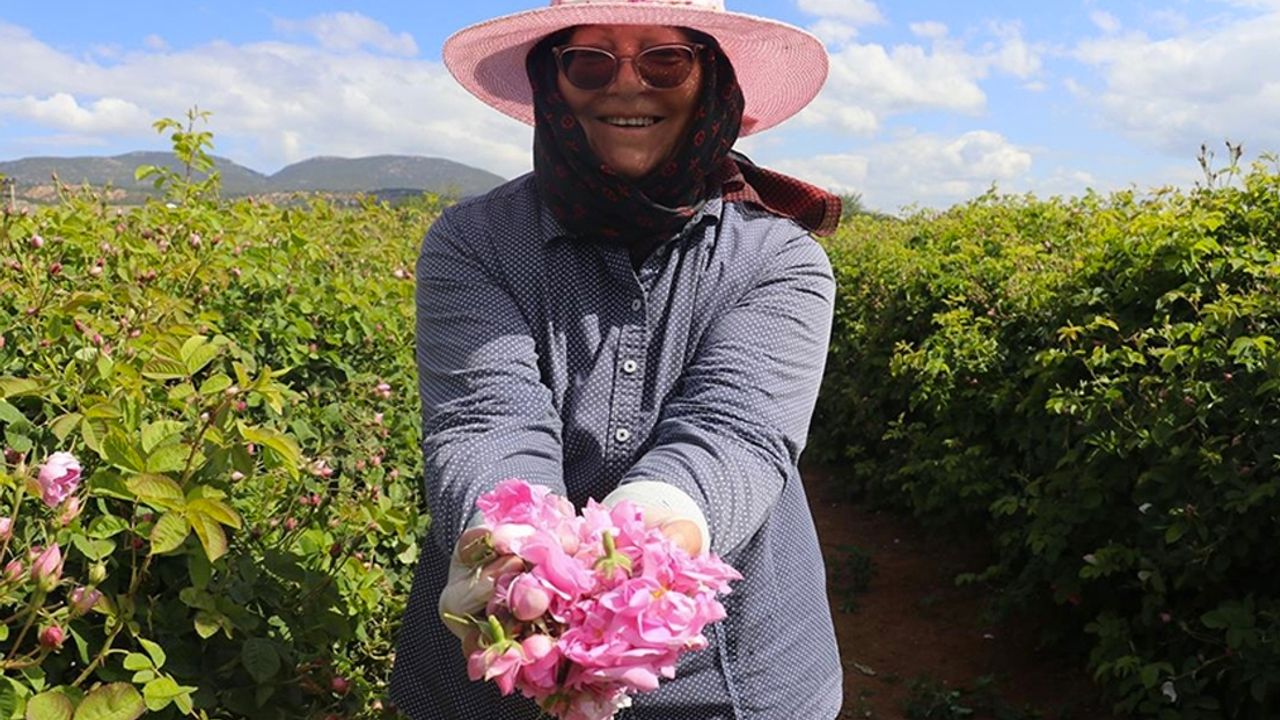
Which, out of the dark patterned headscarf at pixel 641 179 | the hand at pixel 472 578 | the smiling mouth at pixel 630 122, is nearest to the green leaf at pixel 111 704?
the hand at pixel 472 578

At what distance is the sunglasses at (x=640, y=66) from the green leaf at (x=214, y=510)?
2.49 feet

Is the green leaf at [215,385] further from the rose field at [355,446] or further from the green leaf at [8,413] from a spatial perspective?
the green leaf at [8,413]

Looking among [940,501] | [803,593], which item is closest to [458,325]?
[803,593]

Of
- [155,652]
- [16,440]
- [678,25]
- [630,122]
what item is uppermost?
[678,25]

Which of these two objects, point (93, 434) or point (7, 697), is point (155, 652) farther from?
point (93, 434)

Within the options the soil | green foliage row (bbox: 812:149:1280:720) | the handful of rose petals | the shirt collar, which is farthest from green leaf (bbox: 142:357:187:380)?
the soil

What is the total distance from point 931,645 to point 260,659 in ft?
11.9

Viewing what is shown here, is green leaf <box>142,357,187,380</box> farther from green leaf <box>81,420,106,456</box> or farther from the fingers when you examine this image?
the fingers

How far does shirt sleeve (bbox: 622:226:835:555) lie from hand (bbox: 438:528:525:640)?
22cm

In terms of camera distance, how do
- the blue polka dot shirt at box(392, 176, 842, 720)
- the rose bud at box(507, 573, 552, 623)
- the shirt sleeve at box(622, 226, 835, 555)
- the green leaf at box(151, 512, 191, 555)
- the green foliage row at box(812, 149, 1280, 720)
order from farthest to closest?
the green foliage row at box(812, 149, 1280, 720)
the green leaf at box(151, 512, 191, 555)
the blue polka dot shirt at box(392, 176, 842, 720)
the shirt sleeve at box(622, 226, 835, 555)
the rose bud at box(507, 573, 552, 623)

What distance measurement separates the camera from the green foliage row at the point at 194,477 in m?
1.57

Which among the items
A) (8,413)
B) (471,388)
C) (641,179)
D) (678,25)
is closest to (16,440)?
(8,413)

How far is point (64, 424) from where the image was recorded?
159 centimetres

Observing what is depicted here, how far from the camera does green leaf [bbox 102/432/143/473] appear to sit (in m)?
1.57
